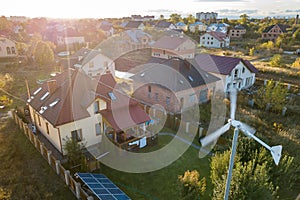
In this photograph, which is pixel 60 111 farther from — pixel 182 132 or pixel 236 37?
pixel 236 37

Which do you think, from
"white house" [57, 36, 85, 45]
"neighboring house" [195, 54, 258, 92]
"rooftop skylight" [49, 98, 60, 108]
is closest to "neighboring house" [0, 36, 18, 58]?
"white house" [57, 36, 85, 45]

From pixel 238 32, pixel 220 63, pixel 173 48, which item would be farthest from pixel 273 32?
pixel 220 63

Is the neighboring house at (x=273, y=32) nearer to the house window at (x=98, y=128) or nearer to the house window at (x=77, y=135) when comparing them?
the house window at (x=98, y=128)

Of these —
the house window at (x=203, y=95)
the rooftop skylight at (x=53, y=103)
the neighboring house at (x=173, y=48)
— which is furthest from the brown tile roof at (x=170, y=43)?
the rooftop skylight at (x=53, y=103)

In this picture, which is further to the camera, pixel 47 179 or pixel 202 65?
pixel 202 65

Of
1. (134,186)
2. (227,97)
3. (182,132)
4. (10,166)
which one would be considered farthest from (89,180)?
(227,97)

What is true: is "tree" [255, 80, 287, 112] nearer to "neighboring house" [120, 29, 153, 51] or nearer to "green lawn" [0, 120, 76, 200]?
"green lawn" [0, 120, 76, 200]

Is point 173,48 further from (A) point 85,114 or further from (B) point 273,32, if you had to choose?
(B) point 273,32

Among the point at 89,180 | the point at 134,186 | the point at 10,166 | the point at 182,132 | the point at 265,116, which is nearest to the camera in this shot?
the point at 89,180
